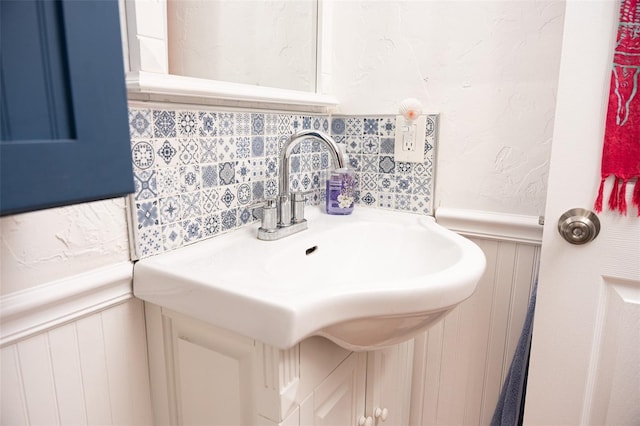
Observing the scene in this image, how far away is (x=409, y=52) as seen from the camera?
3.30 ft

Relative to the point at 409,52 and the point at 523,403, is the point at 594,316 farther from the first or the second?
the point at 409,52

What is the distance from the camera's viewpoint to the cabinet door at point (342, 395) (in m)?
0.68

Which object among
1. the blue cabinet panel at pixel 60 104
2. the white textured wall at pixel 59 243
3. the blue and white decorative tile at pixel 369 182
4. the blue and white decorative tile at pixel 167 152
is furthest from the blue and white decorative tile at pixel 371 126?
the blue cabinet panel at pixel 60 104

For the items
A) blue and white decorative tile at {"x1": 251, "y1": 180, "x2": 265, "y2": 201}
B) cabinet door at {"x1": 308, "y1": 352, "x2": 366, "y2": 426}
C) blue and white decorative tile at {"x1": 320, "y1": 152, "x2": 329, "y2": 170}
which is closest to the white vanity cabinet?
cabinet door at {"x1": 308, "y1": 352, "x2": 366, "y2": 426}

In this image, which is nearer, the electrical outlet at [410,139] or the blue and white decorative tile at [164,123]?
the blue and white decorative tile at [164,123]

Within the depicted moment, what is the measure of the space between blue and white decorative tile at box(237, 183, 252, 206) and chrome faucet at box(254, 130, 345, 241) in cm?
4

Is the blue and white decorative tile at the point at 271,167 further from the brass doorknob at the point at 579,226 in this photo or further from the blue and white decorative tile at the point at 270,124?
the brass doorknob at the point at 579,226

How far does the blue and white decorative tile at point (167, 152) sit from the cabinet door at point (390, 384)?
0.54 metres

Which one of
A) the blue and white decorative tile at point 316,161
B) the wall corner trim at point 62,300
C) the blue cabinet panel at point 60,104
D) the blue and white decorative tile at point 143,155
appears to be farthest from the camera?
the blue and white decorative tile at point 316,161

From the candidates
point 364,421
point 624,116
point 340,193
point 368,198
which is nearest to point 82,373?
point 364,421

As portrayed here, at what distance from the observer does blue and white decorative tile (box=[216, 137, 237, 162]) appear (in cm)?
78

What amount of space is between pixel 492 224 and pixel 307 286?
546 millimetres

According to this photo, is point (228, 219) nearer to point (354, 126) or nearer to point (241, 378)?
point (241, 378)

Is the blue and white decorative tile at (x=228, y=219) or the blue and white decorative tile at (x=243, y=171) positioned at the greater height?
the blue and white decorative tile at (x=243, y=171)
